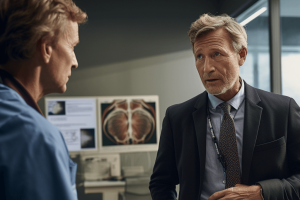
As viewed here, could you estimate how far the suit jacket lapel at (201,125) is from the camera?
117 cm

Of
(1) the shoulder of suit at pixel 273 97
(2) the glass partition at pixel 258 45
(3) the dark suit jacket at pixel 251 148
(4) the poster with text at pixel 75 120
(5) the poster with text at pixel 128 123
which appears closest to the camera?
(3) the dark suit jacket at pixel 251 148

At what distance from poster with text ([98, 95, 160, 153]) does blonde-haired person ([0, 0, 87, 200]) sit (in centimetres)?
245

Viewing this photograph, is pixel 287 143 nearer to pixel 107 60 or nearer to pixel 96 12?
pixel 107 60

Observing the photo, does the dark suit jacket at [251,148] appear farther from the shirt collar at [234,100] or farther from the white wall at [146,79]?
the white wall at [146,79]

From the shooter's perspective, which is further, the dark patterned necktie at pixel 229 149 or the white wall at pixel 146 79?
the white wall at pixel 146 79

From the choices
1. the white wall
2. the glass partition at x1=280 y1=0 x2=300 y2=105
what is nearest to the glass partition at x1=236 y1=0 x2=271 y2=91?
the glass partition at x1=280 y1=0 x2=300 y2=105

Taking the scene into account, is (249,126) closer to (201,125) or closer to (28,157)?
(201,125)

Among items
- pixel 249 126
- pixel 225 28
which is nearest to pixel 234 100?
pixel 249 126

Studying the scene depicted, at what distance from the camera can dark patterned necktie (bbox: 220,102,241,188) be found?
1.11 metres

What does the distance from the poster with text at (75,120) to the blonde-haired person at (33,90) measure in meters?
2.43

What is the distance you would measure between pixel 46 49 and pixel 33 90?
11 centimetres

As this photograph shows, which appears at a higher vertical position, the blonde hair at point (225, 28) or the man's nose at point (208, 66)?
the blonde hair at point (225, 28)

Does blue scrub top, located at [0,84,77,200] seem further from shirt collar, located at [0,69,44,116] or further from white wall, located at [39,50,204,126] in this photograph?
white wall, located at [39,50,204,126]

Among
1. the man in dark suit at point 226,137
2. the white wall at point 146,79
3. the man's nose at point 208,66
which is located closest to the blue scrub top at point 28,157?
the man in dark suit at point 226,137
